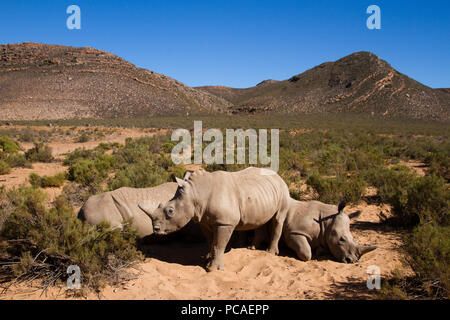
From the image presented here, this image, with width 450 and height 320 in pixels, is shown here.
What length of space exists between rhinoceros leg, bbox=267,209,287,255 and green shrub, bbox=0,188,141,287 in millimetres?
2470

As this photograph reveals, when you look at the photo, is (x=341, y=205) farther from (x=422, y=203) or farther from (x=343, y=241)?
(x=422, y=203)

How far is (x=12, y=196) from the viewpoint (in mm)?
5664

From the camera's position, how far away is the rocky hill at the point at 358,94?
177ft

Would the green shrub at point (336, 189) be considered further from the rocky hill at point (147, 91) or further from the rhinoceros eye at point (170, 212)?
the rocky hill at point (147, 91)

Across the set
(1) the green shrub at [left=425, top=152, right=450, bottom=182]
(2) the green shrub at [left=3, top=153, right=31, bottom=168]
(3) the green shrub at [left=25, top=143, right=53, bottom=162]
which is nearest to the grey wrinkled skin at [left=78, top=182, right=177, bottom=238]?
(2) the green shrub at [left=3, top=153, right=31, bottom=168]

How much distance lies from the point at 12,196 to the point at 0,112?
59.6m

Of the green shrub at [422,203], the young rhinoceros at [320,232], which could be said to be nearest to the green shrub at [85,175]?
the young rhinoceros at [320,232]

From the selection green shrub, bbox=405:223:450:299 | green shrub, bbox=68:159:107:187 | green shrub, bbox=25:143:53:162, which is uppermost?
green shrub, bbox=25:143:53:162

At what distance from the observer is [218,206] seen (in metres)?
4.23

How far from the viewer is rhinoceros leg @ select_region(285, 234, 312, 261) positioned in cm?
492

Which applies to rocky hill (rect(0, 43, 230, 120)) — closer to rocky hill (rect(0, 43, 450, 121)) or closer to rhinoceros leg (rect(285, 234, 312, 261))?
rocky hill (rect(0, 43, 450, 121))

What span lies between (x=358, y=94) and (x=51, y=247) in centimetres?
6524
